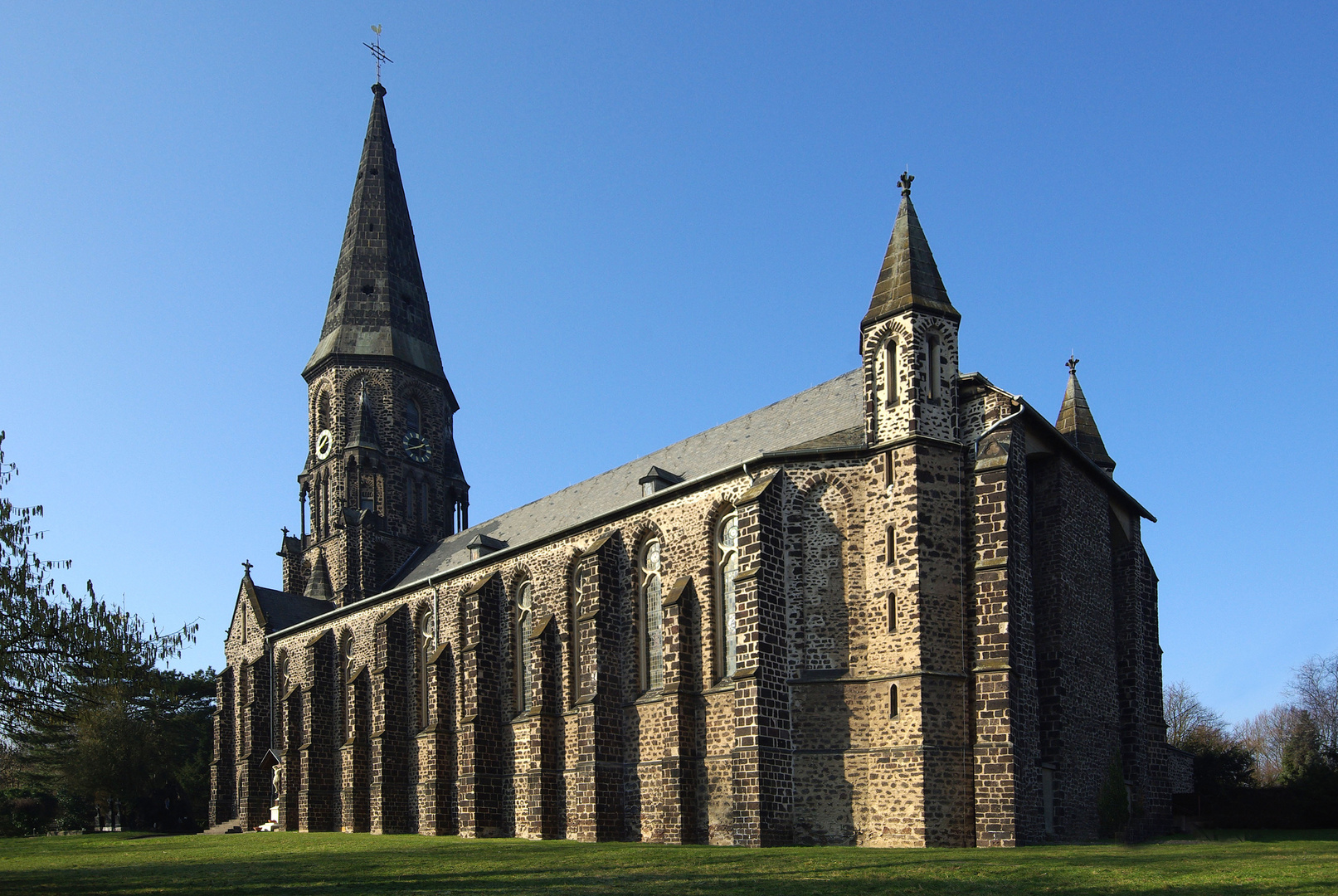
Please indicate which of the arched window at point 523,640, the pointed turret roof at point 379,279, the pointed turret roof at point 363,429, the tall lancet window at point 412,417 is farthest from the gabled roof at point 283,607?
the arched window at point 523,640

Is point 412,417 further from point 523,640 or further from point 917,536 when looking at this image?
point 917,536

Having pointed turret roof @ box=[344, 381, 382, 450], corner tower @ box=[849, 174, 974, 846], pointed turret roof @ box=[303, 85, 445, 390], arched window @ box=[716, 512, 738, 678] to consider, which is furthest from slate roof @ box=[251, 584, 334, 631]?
corner tower @ box=[849, 174, 974, 846]

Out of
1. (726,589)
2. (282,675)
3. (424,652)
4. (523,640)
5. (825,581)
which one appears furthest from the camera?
(282,675)

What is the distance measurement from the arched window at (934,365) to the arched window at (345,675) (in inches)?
1059

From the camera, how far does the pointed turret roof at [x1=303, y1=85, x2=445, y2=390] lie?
51.7m

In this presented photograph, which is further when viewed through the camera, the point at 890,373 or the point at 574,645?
the point at 574,645

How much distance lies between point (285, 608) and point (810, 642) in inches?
1256

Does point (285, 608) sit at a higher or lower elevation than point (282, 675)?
higher

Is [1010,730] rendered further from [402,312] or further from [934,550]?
[402,312]

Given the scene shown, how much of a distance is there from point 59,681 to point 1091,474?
24775 millimetres

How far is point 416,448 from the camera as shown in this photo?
2021 inches

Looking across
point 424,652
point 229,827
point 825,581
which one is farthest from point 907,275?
point 229,827

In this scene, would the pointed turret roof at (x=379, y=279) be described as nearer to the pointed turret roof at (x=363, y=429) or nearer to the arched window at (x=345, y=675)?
the pointed turret roof at (x=363, y=429)

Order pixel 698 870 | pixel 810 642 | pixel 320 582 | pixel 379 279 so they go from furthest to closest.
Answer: pixel 379 279 < pixel 320 582 < pixel 810 642 < pixel 698 870
